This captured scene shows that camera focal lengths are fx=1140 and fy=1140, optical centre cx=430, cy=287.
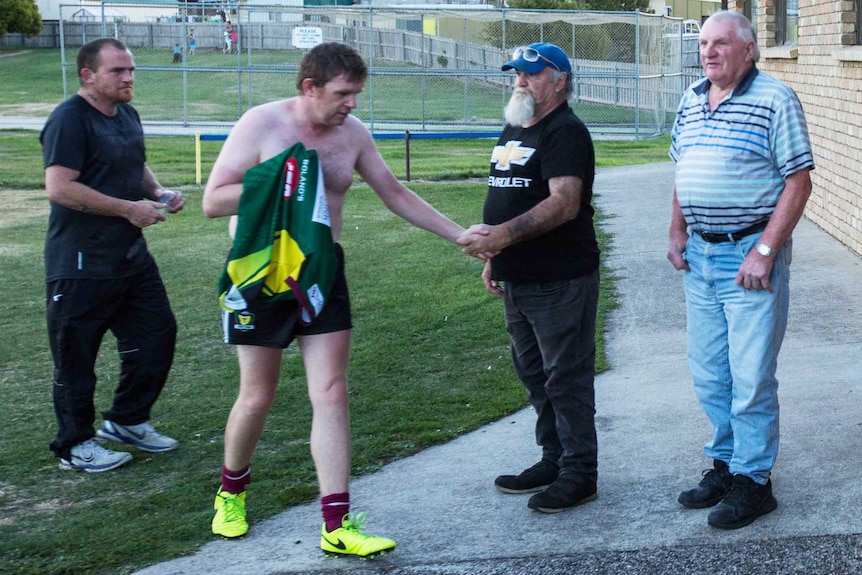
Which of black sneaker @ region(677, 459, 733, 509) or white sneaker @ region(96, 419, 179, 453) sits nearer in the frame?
black sneaker @ region(677, 459, 733, 509)

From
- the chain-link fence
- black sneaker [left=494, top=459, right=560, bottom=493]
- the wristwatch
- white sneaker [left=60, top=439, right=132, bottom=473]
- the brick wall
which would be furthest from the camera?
the chain-link fence

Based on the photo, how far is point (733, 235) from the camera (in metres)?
4.34

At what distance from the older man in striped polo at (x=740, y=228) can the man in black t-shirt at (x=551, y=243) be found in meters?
0.42

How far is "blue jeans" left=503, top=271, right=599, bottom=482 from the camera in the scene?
14.6 feet

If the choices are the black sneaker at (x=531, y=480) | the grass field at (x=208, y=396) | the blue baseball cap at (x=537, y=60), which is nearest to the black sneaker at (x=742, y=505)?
the black sneaker at (x=531, y=480)

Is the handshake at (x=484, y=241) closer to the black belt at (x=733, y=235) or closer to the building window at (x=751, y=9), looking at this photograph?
the black belt at (x=733, y=235)

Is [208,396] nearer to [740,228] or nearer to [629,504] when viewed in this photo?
[629,504]

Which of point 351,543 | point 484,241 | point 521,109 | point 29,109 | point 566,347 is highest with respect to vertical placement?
point 521,109

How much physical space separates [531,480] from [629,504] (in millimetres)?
436

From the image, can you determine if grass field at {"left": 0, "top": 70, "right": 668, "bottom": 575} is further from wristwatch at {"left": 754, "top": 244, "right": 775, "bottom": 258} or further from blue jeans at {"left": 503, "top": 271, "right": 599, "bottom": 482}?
wristwatch at {"left": 754, "top": 244, "right": 775, "bottom": 258}

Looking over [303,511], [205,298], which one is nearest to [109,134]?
[303,511]

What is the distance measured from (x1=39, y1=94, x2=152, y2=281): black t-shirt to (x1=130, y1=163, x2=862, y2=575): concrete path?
1568 millimetres

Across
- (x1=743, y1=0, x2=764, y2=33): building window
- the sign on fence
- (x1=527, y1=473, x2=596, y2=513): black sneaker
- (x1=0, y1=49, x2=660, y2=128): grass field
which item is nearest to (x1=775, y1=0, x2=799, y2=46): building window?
(x1=743, y1=0, x2=764, y2=33): building window

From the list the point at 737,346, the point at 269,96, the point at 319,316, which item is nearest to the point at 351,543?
the point at 319,316
